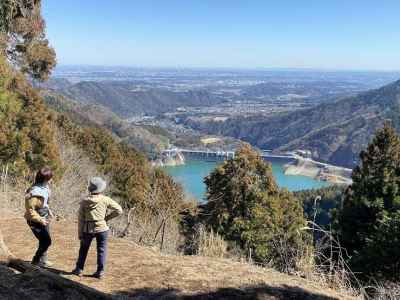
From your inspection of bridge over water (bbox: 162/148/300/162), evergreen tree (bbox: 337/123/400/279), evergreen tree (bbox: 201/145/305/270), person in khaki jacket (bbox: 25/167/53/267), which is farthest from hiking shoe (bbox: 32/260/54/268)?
bridge over water (bbox: 162/148/300/162)

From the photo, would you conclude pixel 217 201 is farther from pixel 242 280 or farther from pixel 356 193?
pixel 242 280

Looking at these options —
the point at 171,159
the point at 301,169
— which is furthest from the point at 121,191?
the point at 301,169

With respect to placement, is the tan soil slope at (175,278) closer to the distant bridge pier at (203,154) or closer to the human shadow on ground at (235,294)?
the human shadow on ground at (235,294)

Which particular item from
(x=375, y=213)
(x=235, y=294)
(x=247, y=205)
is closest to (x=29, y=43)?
(x=247, y=205)

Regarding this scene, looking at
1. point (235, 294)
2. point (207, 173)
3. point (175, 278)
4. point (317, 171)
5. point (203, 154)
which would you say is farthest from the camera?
point (203, 154)

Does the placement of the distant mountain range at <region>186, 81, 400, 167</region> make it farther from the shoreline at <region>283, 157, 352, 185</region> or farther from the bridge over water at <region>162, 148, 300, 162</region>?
the shoreline at <region>283, 157, 352, 185</region>

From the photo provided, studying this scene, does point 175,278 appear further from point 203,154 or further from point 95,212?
point 203,154
